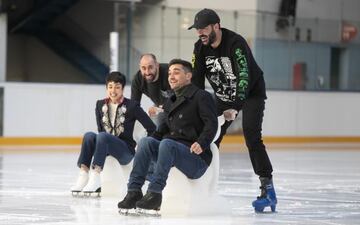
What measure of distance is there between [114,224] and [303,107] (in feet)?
50.6

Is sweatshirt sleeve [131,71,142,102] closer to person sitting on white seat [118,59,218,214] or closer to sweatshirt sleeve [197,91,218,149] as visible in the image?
person sitting on white seat [118,59,218,214]

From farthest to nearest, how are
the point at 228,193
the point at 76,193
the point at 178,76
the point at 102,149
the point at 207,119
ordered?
1. the point at 228,193
2. the point at 76,193
3. the point at 102,149
4. the point at 178,76
5. the point at 207,119

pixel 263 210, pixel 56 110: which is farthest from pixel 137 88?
pixel 56 110

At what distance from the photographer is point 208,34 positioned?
249 inches

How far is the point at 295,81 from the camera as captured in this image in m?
20.9

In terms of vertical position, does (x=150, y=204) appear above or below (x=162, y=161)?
below

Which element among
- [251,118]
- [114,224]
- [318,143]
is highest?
[251,118]

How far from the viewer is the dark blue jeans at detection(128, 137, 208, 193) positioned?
5875mm

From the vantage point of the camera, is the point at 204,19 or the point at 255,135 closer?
the point at 204,19

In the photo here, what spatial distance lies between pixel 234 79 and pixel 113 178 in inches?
61.5

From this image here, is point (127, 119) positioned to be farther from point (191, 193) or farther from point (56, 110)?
point (56, 110)

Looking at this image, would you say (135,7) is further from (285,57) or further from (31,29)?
(31,29)

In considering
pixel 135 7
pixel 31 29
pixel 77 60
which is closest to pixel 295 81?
pixel 135 7

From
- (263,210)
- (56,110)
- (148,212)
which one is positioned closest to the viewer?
(148,212)
